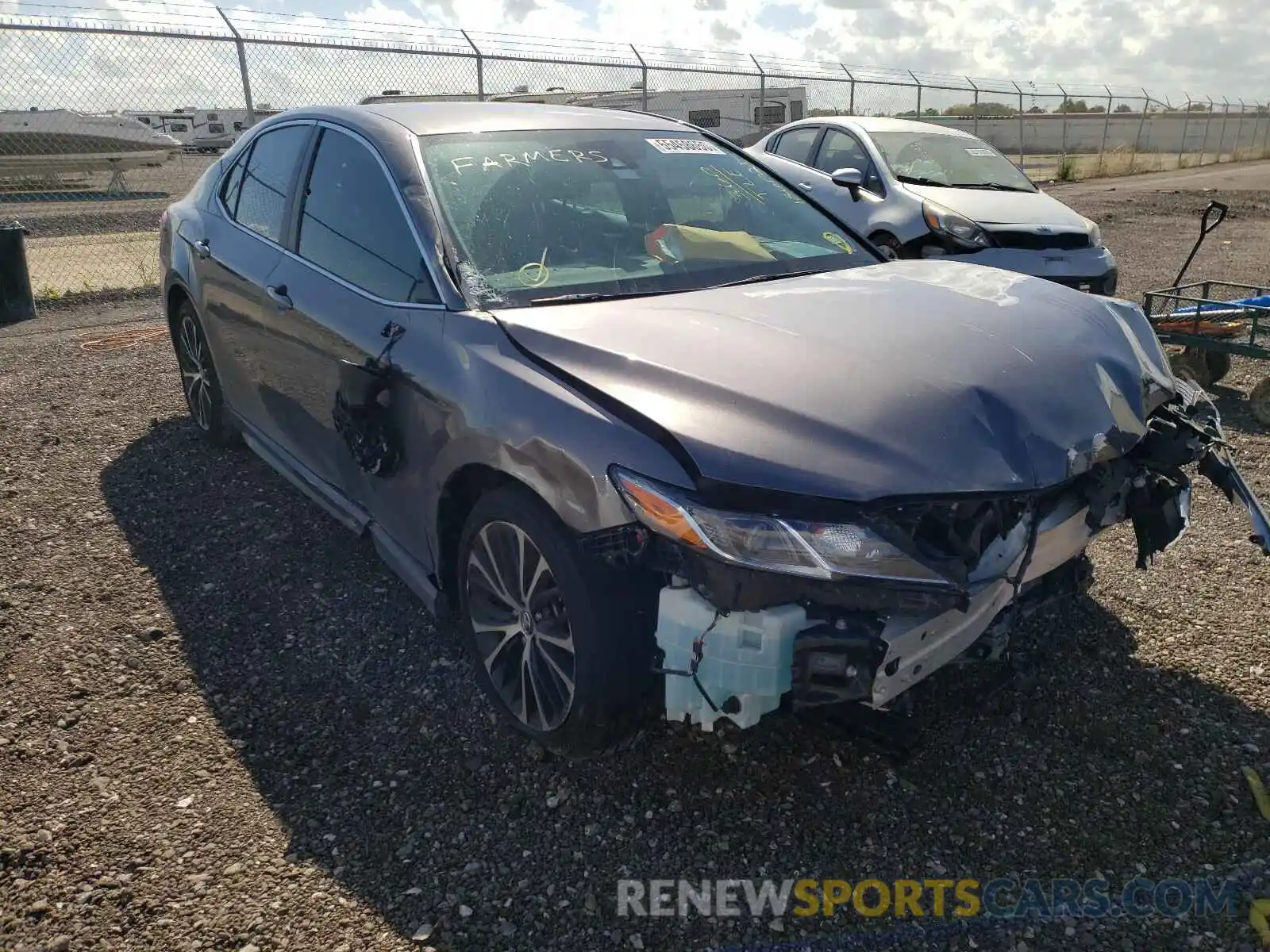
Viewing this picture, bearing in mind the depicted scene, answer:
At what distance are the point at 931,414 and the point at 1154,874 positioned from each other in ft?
4.04

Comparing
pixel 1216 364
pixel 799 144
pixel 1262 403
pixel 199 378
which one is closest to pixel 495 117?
pixel 199 378

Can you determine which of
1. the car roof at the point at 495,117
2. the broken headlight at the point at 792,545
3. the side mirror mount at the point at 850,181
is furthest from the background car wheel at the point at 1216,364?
the broken headlight at the point at 792,545

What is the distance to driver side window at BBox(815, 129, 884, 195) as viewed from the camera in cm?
864

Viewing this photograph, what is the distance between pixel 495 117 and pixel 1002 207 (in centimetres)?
580

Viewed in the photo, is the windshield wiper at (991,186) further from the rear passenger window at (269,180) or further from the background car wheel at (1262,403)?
the rear passenger window at (269,180)

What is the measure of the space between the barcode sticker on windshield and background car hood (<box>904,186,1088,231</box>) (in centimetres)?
446

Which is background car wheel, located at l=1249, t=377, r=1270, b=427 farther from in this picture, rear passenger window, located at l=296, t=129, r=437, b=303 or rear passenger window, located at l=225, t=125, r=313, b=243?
rear passenger window, located at l=225, t=125, r=313, b=243

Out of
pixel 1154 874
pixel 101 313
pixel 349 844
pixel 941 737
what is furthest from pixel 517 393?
pixel 101 313

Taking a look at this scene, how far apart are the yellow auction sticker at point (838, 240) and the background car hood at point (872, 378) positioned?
634mm

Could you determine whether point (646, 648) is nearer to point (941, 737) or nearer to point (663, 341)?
point (663, 341)

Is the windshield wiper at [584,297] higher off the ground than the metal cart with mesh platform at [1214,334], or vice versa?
the windshield wiper at [584,297]

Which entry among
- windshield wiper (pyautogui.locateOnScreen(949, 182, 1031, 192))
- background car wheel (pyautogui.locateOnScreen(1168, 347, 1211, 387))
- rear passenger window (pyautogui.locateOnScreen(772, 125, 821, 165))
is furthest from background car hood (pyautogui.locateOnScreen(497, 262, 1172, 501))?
rear passenger window (pyautogui.locateOnScreen(772, 125, 821, 165))

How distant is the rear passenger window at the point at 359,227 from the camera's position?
3074mm

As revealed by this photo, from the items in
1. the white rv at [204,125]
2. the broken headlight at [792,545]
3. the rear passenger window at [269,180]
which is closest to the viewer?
the broken headlight at [792,545]
